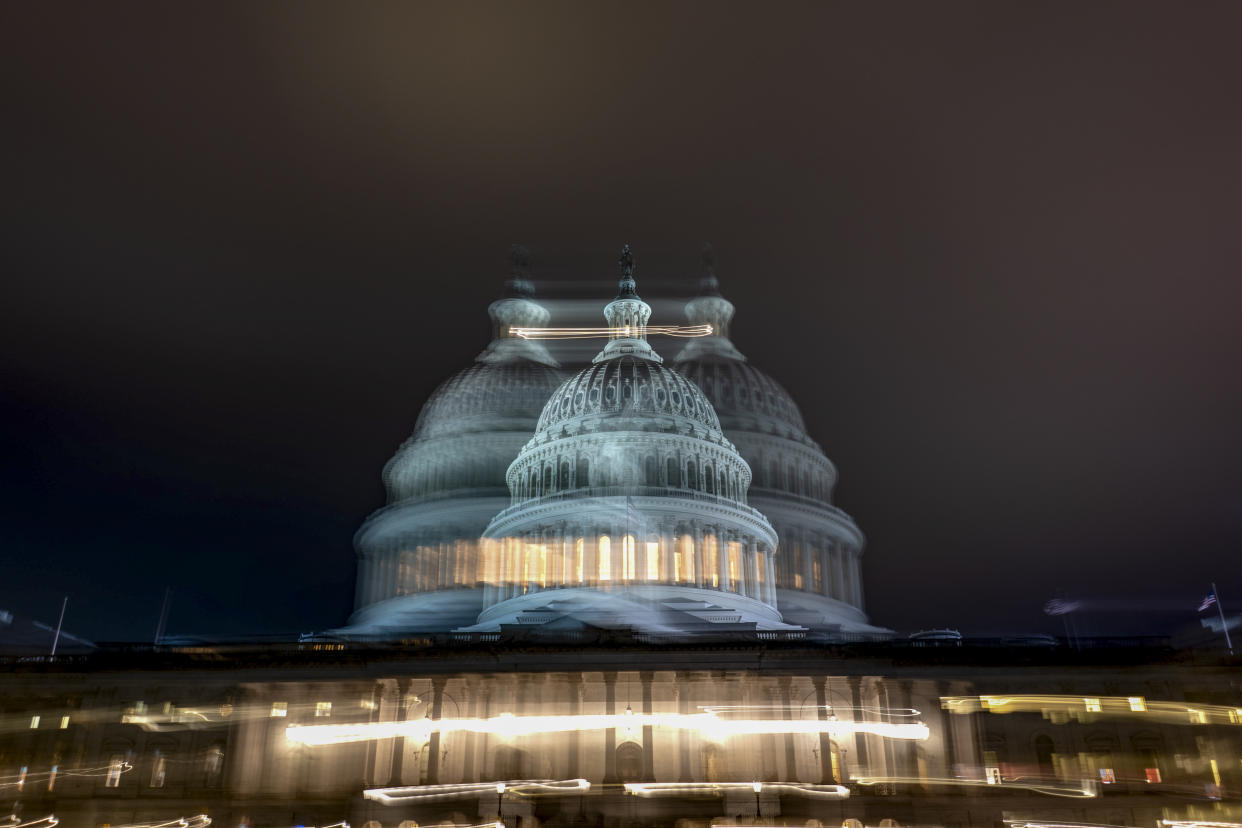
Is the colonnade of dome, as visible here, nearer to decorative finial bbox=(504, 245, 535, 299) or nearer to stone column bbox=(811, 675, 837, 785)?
decorative finial bbox=(504, 245, 535, 299)

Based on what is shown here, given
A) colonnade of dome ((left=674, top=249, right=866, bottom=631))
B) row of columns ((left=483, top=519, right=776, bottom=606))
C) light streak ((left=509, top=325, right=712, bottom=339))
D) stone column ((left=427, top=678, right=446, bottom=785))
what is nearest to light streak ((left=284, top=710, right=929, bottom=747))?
stone column ((left=427, top=678, right=446, bottom=785))

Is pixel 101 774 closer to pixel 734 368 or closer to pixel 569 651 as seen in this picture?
pixel 569 651

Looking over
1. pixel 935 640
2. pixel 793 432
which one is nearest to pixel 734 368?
pixel 793 432

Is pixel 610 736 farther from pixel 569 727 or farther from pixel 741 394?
pixel 741 394

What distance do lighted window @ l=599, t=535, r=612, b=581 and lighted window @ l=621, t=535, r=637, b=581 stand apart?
867 millimetres

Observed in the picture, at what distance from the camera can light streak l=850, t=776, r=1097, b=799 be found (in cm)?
5106

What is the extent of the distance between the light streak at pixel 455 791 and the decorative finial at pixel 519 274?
6428 cm

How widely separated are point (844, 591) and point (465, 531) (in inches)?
1257

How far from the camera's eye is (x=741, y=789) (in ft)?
164

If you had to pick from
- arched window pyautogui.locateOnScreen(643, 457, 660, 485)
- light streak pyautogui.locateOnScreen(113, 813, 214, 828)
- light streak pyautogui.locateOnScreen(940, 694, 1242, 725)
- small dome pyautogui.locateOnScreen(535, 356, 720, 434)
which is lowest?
light streak pyautogui.locateOnScreen(113, 813, 214, 828)

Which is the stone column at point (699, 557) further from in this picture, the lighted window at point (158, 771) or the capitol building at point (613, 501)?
the lighted window at point (158, 771)

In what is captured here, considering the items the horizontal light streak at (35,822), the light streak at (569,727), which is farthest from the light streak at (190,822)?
the light streak at (569,727)

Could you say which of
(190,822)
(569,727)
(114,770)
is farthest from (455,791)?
(114,770)

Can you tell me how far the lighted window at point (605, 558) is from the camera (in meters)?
72.7
